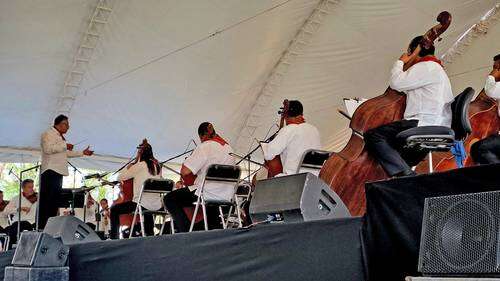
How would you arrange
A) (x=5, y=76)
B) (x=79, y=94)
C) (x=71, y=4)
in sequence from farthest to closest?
(x=79, y=94) < (x=5, y=76) < (x=71, y=4)

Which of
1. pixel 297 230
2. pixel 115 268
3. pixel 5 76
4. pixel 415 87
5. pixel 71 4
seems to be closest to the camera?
pixel 297 230

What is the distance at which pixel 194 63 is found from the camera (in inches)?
354

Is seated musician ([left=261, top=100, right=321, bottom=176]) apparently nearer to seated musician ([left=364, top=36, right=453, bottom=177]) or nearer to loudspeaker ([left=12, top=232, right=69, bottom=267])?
seated musician ([left=364, top=36, right=453, bottom=177])

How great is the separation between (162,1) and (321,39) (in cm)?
251

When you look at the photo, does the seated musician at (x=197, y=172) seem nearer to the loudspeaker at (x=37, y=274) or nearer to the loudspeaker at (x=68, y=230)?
the loudspeaker at (x=68, y=230)

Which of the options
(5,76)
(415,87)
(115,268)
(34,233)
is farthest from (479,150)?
(5,76)

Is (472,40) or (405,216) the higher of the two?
(472,40)

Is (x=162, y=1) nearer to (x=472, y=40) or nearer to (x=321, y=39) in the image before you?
(x=321, y=39)

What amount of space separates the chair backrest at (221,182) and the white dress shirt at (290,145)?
48cm

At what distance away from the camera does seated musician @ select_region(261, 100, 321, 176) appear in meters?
4.69

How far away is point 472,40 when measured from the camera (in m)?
9.94

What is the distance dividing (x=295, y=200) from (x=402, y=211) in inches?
25.1

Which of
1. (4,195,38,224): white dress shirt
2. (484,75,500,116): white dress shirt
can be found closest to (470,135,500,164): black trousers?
(484,75,500,116): white dress shirt

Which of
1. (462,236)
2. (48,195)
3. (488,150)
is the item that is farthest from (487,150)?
(48,195)
